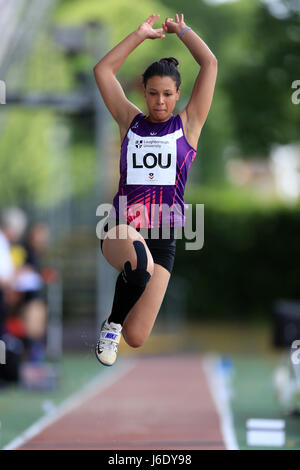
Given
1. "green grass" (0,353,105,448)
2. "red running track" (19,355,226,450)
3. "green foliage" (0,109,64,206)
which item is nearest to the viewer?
"red running track" (19,355,226,450)

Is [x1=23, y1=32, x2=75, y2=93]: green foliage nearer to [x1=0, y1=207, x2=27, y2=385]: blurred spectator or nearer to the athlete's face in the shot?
[x1=0, y1=207, x2=27, y2=385]: blurred spectator

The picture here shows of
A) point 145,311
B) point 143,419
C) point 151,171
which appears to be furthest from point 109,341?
point 143,419

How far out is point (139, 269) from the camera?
5.35 meters

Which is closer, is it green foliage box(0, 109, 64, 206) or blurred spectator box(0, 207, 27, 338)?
blurred spectator box(0, 207, 27, 338)

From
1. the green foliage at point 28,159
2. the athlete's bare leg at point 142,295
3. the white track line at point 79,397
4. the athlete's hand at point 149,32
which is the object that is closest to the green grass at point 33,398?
the white track line at point 79,397

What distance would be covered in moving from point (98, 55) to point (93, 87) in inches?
30.7

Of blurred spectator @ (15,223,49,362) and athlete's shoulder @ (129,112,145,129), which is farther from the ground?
blurred spectator @ (15,223,49,362)

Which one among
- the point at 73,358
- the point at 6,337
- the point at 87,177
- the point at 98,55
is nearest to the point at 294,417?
the point at 6,337

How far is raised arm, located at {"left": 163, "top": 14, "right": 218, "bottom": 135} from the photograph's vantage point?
5.60 m

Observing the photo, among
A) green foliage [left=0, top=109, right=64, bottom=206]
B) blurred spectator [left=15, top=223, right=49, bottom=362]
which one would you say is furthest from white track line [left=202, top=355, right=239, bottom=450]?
green foliage [left=0, top=109, right=64, bottom=206]

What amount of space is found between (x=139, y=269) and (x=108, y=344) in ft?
1.73

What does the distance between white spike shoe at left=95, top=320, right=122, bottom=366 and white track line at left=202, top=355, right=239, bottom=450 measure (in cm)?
171

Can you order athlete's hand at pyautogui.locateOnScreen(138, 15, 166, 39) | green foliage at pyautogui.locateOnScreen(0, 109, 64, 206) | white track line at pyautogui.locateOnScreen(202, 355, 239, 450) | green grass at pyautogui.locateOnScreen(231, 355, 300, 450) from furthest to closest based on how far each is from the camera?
green foliage at pyautogui.locateOnScreen(0, 109, 64, 206), green grass at pyautogui.locateOnScreen(231, 355, 300, 450), white track line at pyautogui.locateOnScreen(202, 355, 239, 450), athlete's hand at pyautogui.locateOnScreen(138, 15, 166, 39)

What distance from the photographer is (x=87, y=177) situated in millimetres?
31609
